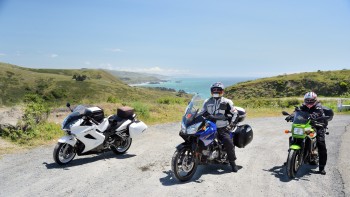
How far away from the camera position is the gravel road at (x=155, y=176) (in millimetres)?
6367

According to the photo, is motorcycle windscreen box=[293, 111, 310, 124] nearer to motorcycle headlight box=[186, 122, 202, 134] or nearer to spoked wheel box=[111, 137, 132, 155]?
motorcycle headlight box=[186, 122, 202, 134]

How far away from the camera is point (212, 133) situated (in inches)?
281

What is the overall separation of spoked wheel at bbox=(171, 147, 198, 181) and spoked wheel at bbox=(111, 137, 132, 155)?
10.1 ft

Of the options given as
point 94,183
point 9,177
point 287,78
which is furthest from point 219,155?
point 287,78

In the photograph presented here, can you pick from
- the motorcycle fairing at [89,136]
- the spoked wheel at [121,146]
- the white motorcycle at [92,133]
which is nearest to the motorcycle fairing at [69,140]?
the white motorcycle at [92,133]

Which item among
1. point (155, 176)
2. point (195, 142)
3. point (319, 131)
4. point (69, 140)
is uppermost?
point (319, 131)

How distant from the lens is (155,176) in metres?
7.41

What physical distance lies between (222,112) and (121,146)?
3.81 m

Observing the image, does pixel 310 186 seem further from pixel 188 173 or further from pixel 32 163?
pixel 32 163

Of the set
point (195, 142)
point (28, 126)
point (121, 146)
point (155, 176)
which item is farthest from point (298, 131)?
point (28, 126)

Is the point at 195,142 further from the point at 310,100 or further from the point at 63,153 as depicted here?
the point at 63,153

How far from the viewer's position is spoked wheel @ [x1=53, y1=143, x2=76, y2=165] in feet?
26.6

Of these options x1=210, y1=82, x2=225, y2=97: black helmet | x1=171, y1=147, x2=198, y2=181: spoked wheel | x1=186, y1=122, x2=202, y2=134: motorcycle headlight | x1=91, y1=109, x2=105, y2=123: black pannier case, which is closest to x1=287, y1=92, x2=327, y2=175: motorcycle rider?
x1=210, y1=82, x2=225, y2=97: black helmet

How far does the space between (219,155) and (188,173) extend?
1.11m
